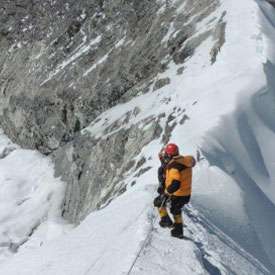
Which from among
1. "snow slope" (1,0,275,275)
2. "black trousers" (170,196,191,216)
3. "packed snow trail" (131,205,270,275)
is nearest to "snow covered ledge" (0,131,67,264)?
"snow slope" (1,0,275,275)

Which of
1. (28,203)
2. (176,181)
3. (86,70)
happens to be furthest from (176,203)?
(86,70)

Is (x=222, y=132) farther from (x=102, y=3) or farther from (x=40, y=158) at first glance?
(x=102, y=3)

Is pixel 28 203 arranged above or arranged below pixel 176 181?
below

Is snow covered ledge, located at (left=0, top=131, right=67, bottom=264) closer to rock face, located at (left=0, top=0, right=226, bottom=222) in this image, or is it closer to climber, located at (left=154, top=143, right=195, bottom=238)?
rock face, located at (left=0, top=0, right=226, bottom=222)

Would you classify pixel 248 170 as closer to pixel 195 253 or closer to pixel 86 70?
pixel 195 253

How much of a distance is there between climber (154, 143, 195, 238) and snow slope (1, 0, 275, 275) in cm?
46

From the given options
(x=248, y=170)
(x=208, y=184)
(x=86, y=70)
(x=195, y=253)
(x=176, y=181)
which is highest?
(x=176, y=181)

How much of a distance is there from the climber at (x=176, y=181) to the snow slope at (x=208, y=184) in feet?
1.50

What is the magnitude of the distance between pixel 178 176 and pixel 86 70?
20.9 meters

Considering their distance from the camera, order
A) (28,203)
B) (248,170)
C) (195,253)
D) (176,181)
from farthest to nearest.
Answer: (28,203) → (248,170) → (195,253) → (176,181)

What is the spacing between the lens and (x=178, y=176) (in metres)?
10.1

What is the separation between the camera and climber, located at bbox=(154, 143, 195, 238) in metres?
10.1

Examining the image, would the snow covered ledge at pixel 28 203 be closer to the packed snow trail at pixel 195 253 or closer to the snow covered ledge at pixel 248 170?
the snow covered ledge at pixel 248 170

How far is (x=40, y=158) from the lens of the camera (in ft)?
102
